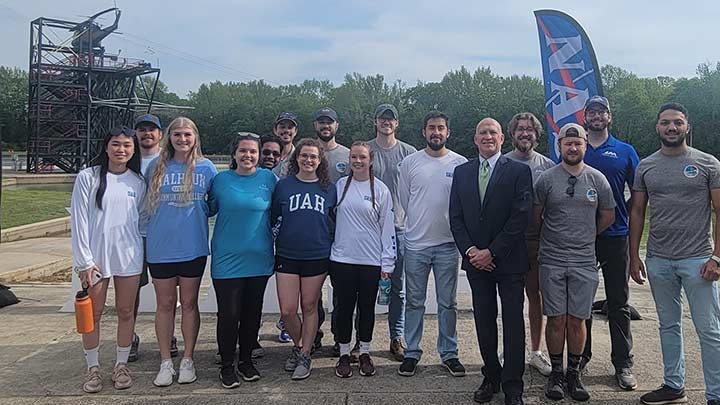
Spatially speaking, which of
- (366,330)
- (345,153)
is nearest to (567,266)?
(366,330)

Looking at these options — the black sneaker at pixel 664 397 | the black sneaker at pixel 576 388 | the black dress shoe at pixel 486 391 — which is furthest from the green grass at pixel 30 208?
the black sneaker at pixel 664 397

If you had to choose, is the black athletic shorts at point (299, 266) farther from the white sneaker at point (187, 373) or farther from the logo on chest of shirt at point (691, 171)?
the logo on chest of shirt at point (691, 171)

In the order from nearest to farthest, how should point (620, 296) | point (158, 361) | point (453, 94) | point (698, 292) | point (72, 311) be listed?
point (698, 292)
point (620, 296)
point (158, 361)
point (72, 311)
point (453, 94)

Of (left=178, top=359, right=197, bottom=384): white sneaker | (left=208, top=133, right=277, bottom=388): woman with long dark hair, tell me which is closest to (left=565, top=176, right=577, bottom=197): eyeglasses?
(left=208, top=133, right=277, bottom=388): woman with long dark hair

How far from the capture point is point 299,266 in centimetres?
432

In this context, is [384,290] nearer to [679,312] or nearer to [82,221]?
[679,312]

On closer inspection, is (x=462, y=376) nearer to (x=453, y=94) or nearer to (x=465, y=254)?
(x=465, y=254)

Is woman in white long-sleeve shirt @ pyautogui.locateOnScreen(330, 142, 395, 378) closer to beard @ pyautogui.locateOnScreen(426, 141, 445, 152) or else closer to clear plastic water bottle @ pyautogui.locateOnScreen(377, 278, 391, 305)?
clear plastic water bottle @ pyautogui.locateOnScreen(377, 278, 391, 305)

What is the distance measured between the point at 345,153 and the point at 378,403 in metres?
2.22

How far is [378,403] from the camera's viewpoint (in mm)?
3943

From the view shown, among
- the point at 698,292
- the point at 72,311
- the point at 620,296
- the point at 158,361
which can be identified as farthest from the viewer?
the point at 72,311

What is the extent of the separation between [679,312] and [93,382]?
4.38m

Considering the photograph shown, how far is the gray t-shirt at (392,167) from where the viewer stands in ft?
16.1

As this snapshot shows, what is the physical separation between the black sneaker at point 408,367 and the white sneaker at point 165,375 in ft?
5.95
